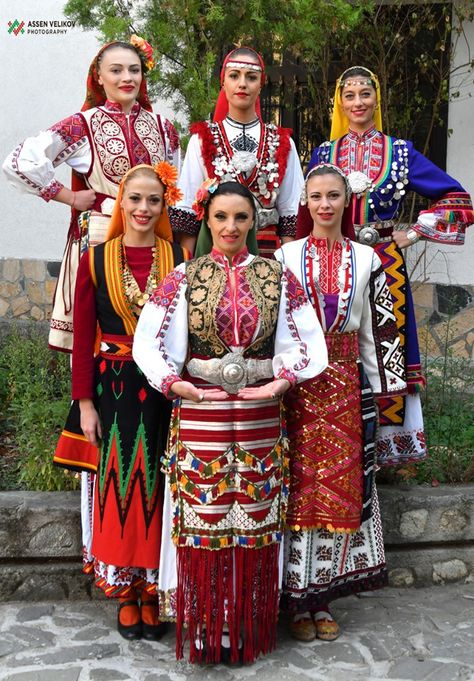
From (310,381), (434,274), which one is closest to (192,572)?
(310,381)

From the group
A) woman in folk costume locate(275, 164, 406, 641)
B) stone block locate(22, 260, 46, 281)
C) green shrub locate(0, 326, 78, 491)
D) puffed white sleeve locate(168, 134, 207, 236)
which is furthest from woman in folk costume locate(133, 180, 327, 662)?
stone block locate(22, 260, 46, 281)

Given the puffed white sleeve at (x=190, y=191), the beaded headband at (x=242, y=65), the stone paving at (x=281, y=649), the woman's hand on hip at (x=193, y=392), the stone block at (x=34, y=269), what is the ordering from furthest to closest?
the stone block at (x=34, y=269)
the puffed white sleeve at (x=190, y=191)
the beaded headband at (x=242, y=65)
the stone paving at (x=281, y=649)
the woman's hand on hip at (x=193, y=392)

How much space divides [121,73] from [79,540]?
7.09 feet

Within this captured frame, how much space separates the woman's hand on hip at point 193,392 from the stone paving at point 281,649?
3.59 feet

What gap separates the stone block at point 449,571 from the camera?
173 inches

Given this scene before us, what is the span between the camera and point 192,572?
3.32 m

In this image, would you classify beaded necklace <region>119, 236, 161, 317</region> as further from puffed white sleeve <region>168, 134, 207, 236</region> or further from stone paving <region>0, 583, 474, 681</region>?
stone paving <region>0, 583, 474, 681</region>

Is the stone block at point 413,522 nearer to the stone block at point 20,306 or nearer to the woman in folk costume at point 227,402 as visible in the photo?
the woman in folk costume at point 227,402

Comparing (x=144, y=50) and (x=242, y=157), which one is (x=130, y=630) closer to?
(x=242, y=157)

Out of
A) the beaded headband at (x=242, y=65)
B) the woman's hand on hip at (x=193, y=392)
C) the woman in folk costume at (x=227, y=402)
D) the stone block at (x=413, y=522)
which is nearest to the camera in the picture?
the woman's hand on hip at (x=193, y=392)

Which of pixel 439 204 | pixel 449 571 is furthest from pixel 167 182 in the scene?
pixel 449 571

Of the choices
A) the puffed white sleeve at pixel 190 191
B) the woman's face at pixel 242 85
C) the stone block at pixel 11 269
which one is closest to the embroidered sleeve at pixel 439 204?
the woman's face at pixel 242 85

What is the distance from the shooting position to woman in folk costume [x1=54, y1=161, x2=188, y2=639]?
3500 millimetres

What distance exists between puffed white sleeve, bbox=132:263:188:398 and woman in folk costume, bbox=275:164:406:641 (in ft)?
1.68
